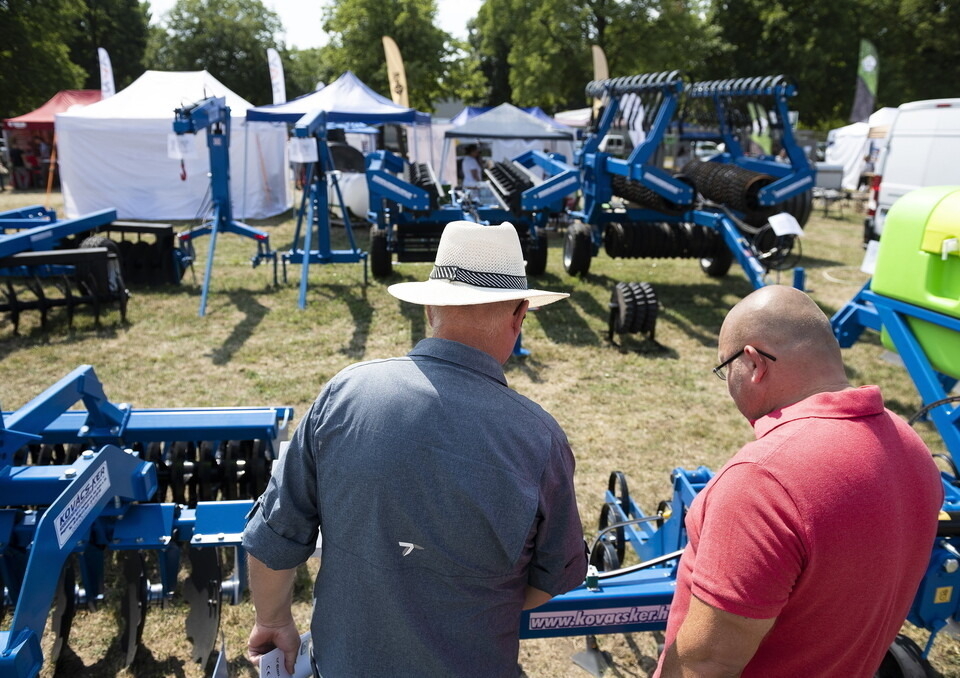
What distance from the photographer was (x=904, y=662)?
7.89ft

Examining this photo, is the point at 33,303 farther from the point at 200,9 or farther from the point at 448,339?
the point at 200,9

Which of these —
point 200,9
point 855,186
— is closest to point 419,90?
point 855,186

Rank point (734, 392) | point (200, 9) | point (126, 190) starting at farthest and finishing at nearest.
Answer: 1. point (200, 9)
2. point (126, 190)
3. point (734, 392)

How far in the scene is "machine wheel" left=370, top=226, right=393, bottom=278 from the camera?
9516 mm

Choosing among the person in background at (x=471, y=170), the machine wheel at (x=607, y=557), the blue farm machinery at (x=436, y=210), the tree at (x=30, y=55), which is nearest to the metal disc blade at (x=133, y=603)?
the machine wheel at (x=607, y=557)

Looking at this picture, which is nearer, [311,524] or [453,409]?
[453,409]

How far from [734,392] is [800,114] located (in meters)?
37.4

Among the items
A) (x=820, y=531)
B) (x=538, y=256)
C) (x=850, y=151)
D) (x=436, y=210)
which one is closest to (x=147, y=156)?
(x=436, y=210)

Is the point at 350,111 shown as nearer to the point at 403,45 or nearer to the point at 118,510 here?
the point at 118,510

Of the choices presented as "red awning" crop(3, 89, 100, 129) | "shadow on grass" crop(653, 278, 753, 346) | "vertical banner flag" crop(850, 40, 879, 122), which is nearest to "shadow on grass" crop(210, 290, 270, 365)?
"shadow on grass" crop(653, 278, 753, 346)

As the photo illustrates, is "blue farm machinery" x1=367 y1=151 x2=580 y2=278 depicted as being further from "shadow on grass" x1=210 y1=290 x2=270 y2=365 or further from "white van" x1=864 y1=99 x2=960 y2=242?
"white van" x1=864 y1=99 x2=960 y2=242

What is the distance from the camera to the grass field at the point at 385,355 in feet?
10.2

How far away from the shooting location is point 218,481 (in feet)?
11.4

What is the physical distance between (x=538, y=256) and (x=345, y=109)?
5.23m
